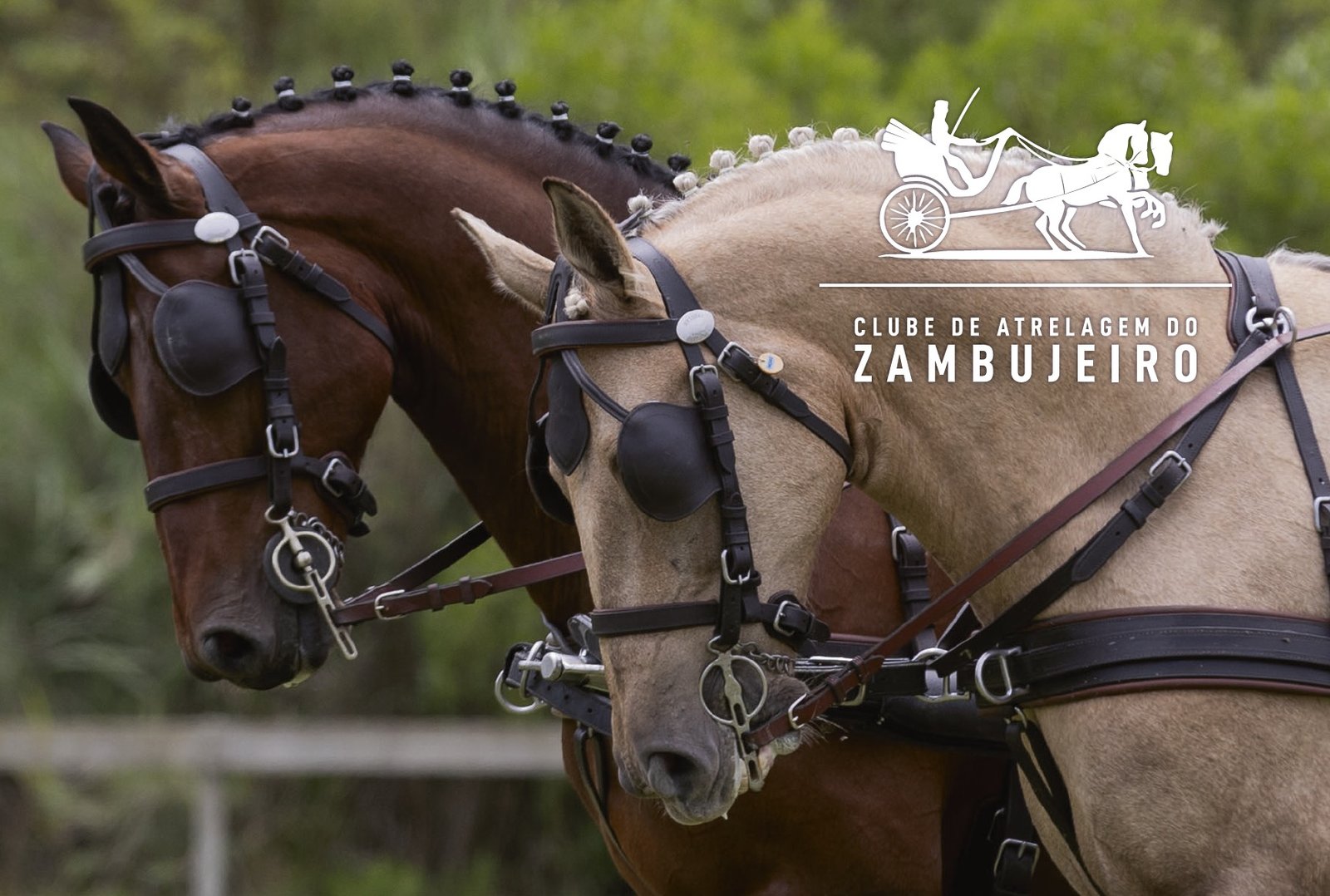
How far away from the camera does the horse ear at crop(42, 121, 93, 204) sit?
3533 mm

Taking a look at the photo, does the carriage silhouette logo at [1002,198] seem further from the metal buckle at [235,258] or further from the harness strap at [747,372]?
the metal buckle at [235,258]

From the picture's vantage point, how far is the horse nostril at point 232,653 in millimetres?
3205

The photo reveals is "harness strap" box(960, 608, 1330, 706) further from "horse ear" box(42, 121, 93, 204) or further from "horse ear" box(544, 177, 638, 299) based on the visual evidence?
"horse ear" box(42, 121, 93, 204)

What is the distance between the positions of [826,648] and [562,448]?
2.88 feet

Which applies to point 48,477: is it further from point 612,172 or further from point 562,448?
point 562,448

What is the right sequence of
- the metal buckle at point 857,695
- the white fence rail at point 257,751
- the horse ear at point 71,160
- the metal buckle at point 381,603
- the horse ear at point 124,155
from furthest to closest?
the white fence rail at point 257,751 → the horse ear at point 71,160 → the metal buckle at point 381,603 → the horse ear at point 124,155 → the metal buckle at point 857,695

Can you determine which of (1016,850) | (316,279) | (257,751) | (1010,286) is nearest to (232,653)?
(316,279)

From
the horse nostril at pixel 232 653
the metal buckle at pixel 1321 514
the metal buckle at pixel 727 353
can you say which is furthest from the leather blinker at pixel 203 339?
the metal buckle at pixel 1321 514

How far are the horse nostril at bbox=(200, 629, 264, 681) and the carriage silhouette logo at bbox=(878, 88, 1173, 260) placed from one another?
5.42ft

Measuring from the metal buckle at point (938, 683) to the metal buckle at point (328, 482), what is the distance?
131 centimetres

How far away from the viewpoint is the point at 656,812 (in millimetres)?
3092

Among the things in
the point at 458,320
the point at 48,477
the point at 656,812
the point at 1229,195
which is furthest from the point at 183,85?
the point at 656,812

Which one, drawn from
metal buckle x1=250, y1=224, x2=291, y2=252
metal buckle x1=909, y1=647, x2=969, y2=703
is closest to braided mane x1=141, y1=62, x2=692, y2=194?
metal buckle x1=250, y1=224, x2=291, y2=252

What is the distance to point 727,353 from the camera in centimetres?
232
